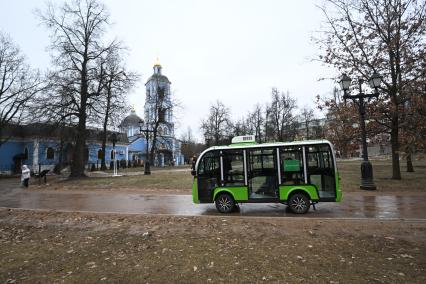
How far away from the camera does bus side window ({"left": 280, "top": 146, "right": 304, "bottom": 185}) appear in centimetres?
956

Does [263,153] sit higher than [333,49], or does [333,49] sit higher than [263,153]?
[333,49]

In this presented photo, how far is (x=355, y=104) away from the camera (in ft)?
59.4

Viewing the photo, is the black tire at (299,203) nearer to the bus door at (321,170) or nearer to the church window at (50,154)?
the bus door at (321,170)

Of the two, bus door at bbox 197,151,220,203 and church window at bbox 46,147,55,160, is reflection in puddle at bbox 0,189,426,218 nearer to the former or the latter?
bus door at bbox 197,151,220,203

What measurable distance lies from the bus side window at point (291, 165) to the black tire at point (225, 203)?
191cm

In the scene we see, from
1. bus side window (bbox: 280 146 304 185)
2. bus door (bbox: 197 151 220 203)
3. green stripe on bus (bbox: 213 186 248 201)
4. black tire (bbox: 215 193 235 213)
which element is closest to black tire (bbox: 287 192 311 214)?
bus side window (bbox: 280 146 304 185)

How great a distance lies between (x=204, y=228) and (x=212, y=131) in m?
43.9

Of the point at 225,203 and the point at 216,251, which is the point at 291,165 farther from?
the point at 216,251

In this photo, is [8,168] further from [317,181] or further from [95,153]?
[317,181]

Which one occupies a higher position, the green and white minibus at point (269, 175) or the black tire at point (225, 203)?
the green and white minibus at point (269, 175)

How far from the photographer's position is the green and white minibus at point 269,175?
9.46 meters

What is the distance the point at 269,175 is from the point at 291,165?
81 cm

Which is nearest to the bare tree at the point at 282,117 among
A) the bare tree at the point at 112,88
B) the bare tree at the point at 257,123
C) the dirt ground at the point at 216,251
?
the bare tree at the point at 257,123

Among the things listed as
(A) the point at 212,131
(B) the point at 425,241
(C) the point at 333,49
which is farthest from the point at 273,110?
(B) the point at 425,241
